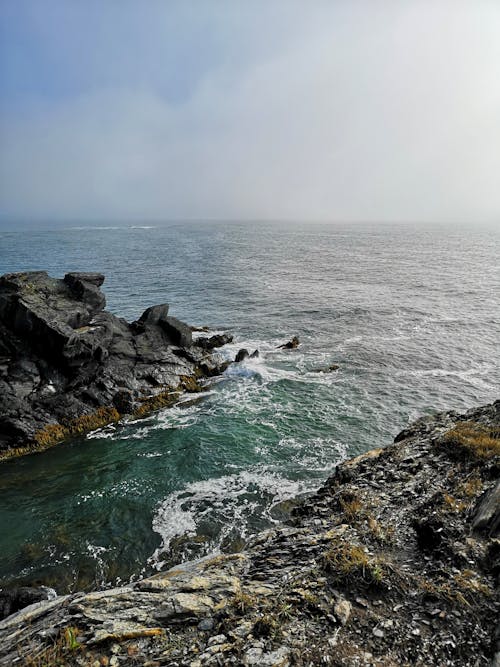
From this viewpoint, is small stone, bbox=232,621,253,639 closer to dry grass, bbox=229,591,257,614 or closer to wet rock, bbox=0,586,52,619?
dry grass, bbox=229,591,257,614

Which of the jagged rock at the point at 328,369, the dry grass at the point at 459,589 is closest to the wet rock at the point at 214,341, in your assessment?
the jagged rock at the point at 328,369

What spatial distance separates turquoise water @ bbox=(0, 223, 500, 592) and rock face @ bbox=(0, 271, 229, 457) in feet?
7.80

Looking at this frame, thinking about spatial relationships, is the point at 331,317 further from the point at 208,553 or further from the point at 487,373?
the point at 208,553

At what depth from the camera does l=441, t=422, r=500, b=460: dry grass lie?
1596 cm

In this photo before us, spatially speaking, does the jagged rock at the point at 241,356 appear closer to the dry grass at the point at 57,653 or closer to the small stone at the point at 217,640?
the small stone at the point at 217,640

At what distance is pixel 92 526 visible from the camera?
64.6 ft

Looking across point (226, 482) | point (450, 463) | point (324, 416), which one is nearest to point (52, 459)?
point (226, 482)

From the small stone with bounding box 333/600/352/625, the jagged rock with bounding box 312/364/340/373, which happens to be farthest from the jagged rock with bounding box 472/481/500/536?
the jagged rock with bounding box 312/364/340/373

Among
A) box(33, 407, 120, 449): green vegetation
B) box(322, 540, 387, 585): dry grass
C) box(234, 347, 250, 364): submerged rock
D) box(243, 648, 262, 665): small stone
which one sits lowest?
box(33, 407, 120, 449): green vegetation

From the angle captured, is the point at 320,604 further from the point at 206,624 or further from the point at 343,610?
the point at 206,624

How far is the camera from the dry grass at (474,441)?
628 inches

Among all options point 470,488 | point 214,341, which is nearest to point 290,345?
point 214,341

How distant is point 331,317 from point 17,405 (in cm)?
Answer: 4261

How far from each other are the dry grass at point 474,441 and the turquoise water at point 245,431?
8.45 meters
